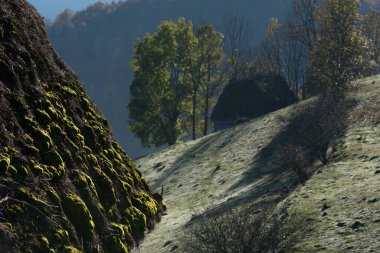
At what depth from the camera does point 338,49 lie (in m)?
64.4

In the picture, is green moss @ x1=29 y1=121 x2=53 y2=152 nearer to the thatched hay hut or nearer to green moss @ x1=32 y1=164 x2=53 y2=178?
green moss @ x1=32 y1=164 x2=53 y2=178

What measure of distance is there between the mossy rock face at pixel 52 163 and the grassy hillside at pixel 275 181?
17.6ft

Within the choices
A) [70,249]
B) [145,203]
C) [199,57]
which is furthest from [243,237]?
[199,57]

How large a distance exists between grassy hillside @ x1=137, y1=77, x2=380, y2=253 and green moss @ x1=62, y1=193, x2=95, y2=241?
865 centimetres

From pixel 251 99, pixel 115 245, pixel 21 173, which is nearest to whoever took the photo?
pixel 21 173

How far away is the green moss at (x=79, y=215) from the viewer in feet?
66.9

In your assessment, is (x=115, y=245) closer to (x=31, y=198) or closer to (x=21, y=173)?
(x=31, y=198)

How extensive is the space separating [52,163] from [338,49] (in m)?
48.7

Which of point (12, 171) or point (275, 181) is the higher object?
point (12, 171)

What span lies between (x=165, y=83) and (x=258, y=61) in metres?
24.9

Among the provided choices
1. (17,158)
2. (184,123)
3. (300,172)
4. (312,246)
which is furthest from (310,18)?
(17,158)

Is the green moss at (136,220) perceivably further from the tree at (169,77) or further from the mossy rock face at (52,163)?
the tree at (169,77)

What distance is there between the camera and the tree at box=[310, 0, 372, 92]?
62625 mm

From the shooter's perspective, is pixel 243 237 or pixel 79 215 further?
pixel 243 237
